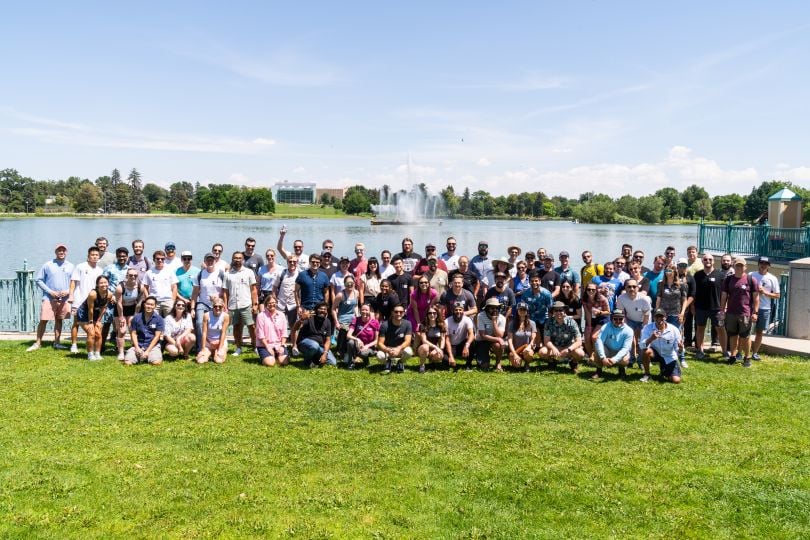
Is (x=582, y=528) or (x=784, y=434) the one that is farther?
(x=784, y=434)

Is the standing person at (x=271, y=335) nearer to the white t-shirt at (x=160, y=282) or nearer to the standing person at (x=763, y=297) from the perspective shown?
the white t-shirt at (x=160, y=282)

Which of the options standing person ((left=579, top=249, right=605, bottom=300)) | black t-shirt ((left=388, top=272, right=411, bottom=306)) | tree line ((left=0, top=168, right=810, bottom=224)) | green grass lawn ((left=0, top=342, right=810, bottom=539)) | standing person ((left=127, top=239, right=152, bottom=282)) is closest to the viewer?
green grass lawn ((left=0, top=342, right=810, bottom=539))

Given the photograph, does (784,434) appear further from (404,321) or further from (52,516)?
(52,516)

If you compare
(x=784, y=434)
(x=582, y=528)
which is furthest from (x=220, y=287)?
(x=784, y=434)

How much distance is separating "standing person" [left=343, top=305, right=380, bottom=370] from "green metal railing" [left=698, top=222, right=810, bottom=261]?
1423cm

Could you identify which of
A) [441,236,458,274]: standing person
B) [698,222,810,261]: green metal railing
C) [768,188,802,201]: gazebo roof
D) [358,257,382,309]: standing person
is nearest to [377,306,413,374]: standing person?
[358,257,382,309]: standing person

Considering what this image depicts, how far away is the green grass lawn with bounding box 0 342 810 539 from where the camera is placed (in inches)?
202

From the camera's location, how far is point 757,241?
19719 mm

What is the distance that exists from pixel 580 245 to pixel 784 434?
46.6m

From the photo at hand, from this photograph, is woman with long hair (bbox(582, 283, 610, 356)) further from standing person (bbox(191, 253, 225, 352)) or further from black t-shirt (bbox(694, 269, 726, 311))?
standing person (bbox(191, 253, 225, 352))

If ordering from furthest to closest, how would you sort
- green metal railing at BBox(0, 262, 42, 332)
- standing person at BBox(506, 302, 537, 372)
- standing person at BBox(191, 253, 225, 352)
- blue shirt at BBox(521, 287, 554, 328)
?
green metal railing at BBox(0, 262, 42, 332), standing person at BBox(191, 253, 225, 352), blue shirt at BBox(521, 287, 554, 328), standing person at BBox(506, 302, 537, 372)

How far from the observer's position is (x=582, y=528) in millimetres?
5059

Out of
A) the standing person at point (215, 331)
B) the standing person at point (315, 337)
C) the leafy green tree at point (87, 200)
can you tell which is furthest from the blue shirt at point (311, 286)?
the leafy green tree at point (87, 200)

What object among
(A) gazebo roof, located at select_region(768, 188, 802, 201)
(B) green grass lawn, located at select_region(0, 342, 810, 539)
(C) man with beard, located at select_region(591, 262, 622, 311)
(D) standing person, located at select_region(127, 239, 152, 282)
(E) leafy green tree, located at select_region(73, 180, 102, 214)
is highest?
(E) leafy green tree, located at select_region(73, 180, 102, 214)
